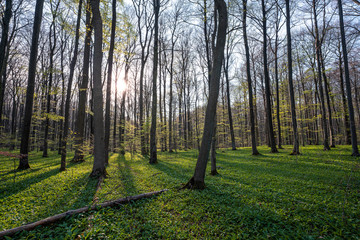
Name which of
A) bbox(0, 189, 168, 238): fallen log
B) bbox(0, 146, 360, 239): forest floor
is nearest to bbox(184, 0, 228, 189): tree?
bbox(0, 146, 360, 239): forest floor

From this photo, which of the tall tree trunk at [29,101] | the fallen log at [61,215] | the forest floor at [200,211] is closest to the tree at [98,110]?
the forest floor at [200,211]

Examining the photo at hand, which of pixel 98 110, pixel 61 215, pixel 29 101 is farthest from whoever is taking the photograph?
pixel 29 101

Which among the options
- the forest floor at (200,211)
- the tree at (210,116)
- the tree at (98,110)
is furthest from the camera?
the tree at (98,110)

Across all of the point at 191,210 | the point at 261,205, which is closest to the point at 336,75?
the point at 261,205

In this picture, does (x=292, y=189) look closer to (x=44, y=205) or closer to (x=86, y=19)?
(x=44, y=205)

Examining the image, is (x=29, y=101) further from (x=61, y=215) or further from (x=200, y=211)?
(x=200, y=211)

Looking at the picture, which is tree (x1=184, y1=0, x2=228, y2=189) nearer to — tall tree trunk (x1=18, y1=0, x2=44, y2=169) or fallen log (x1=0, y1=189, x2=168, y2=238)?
fallen log (x1=0, y1=189, x2=168, y2=238)

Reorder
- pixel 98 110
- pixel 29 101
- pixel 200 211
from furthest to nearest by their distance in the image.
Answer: pixel 29 101, pixel 98 110, pixel 200 211

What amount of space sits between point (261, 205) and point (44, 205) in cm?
560

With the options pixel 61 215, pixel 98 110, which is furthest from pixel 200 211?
pixel 98 110

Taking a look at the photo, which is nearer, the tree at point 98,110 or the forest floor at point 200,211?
the forest floor at point 200,211

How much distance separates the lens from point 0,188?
5.36 metres

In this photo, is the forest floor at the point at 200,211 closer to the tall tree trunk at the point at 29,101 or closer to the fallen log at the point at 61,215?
the fallen log at the point at 61,215

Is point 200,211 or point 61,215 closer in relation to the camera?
point 61,215
